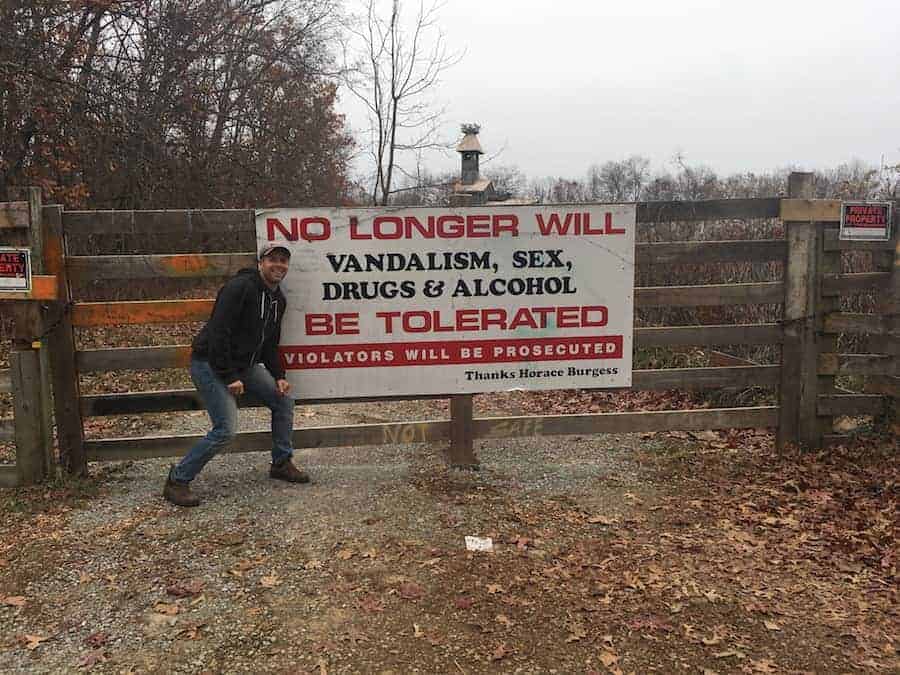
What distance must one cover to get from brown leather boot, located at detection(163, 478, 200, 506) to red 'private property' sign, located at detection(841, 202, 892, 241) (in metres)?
5.35

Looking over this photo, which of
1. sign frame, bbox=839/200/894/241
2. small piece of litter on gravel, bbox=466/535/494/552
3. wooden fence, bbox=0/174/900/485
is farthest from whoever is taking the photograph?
sign frame, bbox=839/200/894/241

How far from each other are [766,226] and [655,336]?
4.93 meters

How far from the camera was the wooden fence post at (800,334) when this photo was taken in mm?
5367

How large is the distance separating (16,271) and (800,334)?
5.89 meters

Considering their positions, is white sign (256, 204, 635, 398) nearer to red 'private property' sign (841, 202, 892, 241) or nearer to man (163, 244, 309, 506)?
man (163, 244, 309, 506)

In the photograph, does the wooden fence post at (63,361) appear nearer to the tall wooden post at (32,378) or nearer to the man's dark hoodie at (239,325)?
the tall wooden post at (32,378)

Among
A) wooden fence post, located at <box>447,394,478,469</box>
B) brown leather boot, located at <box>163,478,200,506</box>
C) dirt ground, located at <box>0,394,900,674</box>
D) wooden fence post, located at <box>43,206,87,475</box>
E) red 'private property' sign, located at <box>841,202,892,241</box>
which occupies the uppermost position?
red 'private property' sign, located at <box>841,202,892,241</box>

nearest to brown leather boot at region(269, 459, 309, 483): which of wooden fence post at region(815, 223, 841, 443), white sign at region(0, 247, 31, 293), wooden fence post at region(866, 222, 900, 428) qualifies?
white sign at region(0, 247, 31, 293)

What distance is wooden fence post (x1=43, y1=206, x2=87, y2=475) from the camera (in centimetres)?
482

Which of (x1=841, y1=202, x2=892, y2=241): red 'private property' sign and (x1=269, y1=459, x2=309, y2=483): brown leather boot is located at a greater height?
(x1=841, y1=202, x2=892, y2=241): red 'private property' sign

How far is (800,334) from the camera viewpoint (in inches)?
215

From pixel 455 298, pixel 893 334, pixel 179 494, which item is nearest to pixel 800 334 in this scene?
pixel 893 334

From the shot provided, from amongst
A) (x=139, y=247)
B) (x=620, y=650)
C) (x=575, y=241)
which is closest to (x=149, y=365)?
(x=575, y=241)

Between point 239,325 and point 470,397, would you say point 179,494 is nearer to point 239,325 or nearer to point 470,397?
point 239,325
